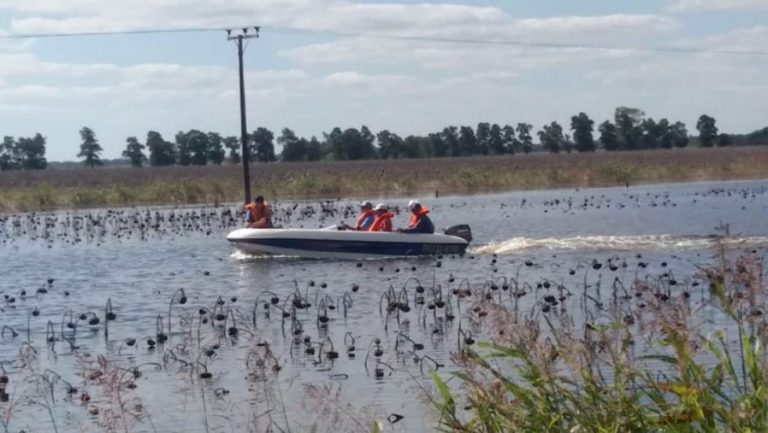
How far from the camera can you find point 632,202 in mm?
46188

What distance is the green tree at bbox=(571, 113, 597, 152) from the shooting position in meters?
119

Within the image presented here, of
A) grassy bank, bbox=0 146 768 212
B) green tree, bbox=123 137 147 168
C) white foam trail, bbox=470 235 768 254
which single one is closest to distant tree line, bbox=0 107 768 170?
green tree, bbox=123 137 147 168

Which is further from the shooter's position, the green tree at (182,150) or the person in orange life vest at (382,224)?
the green tree at (182,150)

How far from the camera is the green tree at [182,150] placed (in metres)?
120

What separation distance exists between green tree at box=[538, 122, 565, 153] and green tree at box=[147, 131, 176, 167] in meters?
31.8

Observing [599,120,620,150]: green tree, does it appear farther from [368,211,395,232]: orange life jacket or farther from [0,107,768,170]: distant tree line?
[368,211,395,232]: orange life jacket

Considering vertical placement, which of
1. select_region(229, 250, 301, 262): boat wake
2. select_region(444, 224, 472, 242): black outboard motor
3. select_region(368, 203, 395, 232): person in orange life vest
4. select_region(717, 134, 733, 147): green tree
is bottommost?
select_region(229, 250, 301, 262): boat wake

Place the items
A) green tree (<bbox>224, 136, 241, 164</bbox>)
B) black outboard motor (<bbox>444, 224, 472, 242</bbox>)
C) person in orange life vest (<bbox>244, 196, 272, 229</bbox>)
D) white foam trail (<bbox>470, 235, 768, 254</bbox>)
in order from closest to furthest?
white foam trail (<bbox>470, 235, 768, 254</bbox>) → black outboard motor (<bbox>444, 224, 472, 242</bbox>) → person in orange life vest (<bbox>244, 196, 272, 229</bbox>) → green tree (<bbox>224, 136, 241, 164</bbox>)

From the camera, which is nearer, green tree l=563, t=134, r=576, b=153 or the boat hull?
the boat hull

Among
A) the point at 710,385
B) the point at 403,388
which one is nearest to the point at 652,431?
the point at 710,385

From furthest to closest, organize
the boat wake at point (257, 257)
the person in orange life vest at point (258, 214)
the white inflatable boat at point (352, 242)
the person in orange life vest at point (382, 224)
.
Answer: the person in orange life vest at point (258, 214)
the boat wake at point (257, 257)
the person in orange life vest at point (382, 224)
the white inflatable boat at point (352, 242)

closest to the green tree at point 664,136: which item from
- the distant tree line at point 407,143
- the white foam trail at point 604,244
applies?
the distant tree line at point 407,143

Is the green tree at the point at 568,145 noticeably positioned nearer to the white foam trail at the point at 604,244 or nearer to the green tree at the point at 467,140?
the green tree at the point at 467,140

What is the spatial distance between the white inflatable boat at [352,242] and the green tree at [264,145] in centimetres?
8673
